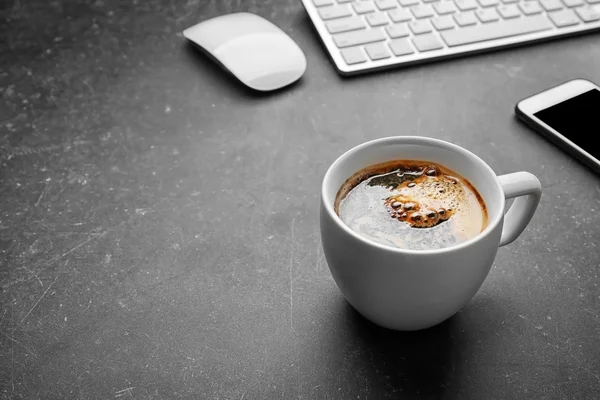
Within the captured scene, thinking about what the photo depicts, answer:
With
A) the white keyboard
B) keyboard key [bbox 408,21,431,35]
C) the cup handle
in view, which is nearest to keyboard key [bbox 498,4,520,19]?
the white keyboard

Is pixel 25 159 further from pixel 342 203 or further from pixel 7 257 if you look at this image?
pixel 342 203

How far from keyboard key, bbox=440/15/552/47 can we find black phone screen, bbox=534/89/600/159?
0.49 feet

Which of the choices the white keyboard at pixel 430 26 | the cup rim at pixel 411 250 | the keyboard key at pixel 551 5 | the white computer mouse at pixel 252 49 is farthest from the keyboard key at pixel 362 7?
the cup rim at pixel 411 250

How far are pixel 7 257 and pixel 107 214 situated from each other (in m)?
0.10

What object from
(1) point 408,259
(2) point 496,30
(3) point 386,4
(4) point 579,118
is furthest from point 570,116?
(1) point 408,259

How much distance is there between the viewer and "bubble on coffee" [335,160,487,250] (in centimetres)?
51

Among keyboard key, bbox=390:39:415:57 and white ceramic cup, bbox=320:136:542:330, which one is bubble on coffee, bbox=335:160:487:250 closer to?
white ceramic cup, bbox=320:136:542:330

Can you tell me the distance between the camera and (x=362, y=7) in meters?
0.91

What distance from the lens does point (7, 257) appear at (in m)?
0.64

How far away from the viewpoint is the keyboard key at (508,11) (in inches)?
36.0

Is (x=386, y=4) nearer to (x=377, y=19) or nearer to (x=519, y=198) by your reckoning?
(x=377, y=19)

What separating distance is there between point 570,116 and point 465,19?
0.71 ft

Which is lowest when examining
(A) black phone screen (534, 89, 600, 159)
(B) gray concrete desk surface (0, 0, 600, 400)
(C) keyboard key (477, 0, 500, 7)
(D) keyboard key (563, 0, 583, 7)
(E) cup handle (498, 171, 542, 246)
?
(B) gray concrete desk surface (0, 0, 600, 400)

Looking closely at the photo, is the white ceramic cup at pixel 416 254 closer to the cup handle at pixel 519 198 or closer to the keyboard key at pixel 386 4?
the cup handle at pixel 519 198
